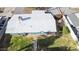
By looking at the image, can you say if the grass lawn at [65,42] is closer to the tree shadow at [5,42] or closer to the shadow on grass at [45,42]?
the shadow on grass at [45,42]

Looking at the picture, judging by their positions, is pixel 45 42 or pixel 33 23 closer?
pixel 45 42

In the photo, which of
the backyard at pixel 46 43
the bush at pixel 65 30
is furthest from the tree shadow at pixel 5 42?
the bush at pixel 65 30

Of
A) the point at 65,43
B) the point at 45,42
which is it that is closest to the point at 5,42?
the point at 45,42

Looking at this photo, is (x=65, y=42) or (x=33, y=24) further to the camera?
(x=33, y=24)

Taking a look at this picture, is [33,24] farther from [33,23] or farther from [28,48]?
[28,48]

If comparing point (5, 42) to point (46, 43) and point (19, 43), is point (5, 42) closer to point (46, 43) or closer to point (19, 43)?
point (19, 43)

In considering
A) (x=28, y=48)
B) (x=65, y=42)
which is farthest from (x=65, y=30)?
(x=28, y=48)
